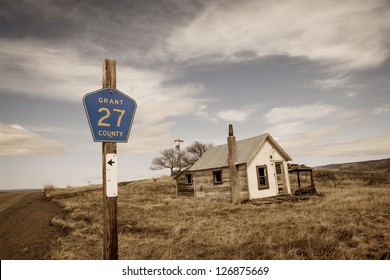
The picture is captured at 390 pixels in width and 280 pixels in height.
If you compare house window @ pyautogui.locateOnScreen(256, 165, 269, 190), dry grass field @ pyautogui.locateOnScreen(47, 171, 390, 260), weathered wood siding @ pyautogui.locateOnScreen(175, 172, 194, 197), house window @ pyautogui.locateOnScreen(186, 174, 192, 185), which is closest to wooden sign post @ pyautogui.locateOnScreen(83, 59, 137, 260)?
dry grass field @ pyautogui.locateOnScreen(47, 171, 390, 260)

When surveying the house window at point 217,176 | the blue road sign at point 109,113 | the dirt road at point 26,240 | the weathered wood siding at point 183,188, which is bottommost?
the dirt road at point 26,240

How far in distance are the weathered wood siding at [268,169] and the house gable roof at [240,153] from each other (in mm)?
426

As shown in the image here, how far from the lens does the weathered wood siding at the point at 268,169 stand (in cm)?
1817

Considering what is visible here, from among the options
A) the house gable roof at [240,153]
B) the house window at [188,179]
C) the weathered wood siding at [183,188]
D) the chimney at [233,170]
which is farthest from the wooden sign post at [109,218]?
the house window at [188,179]

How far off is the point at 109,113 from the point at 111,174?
85 cm

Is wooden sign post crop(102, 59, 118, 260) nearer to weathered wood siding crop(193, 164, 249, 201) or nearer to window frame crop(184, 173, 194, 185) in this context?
weathered wood siding crop(193, 164, 249, 201)

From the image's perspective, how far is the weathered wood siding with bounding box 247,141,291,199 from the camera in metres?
18.2

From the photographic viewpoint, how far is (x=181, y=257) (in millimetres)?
5891

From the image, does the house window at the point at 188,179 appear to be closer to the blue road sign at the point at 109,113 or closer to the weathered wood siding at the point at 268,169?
the weathered wood siding at the point at 268,169

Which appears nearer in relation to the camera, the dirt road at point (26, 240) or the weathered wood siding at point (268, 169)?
the dirt road at point (26, 240)

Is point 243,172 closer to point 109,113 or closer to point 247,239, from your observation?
point 247,239

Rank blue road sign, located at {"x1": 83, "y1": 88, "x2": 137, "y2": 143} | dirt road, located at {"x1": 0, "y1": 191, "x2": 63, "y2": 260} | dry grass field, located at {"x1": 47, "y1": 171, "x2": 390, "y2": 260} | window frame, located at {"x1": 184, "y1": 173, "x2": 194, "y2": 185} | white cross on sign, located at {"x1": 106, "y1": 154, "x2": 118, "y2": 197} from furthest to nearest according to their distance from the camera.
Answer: window frame, located at {"x1": 184, "y1": 173, "x2": 194, "y2": 185} < dirt road, located at {"x1": 0, "y1": 191, "x2": 63, "y2": 260} < dry grass field, located at {"x1": 47, "y1": 171, "x2": 390, "y2": 260} < white cross on sign, located at {"x1": 106, "y1": 154, "x2": 118, "y2": 197} < blue road sign, located at {"x1": 83, "y1": 88, "x2": 137, "y2": 143}
